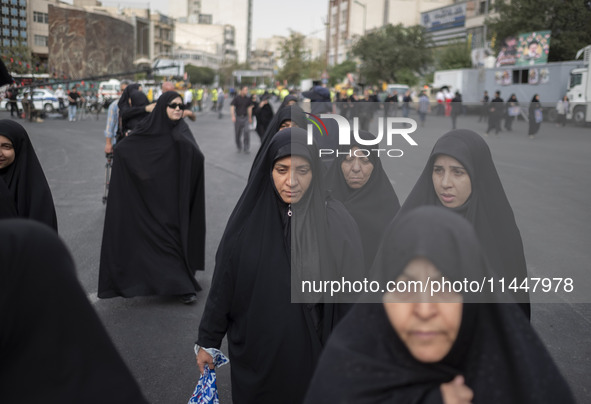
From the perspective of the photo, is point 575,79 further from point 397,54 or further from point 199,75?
point 199,75

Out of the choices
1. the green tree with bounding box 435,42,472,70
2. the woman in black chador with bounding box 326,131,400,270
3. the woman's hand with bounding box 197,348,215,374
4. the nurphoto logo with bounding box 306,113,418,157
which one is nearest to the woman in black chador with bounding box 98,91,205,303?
the nurphoto logo with bounding box 306,113,418,157

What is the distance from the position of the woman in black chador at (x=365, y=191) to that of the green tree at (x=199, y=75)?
308 ft

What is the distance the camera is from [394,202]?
371 centimetres

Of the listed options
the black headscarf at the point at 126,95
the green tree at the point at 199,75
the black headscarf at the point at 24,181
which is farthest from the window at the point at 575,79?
the green tree at the point at 199,75

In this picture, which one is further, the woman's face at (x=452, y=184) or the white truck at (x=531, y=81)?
the white truck at (x=531, y=81)

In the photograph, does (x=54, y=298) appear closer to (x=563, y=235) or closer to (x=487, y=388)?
(x=487, y=388)

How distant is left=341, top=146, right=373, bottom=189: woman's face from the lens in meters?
3.66

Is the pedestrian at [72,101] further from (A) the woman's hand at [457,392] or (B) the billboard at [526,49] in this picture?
(A) the woman's hand at [457,392]

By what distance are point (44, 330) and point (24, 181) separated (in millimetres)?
2655

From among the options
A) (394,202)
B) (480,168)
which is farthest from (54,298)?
(394,202)

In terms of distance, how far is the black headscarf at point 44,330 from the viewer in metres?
1.51

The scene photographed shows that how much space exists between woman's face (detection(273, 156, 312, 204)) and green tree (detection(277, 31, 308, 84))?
66.4 meters

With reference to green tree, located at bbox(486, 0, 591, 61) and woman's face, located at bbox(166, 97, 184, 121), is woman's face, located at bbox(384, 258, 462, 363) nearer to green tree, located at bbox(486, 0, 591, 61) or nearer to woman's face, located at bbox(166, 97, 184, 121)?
woman's face, located at bbox(166, 97, 184, 121)

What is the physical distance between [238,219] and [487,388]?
5.02ft
